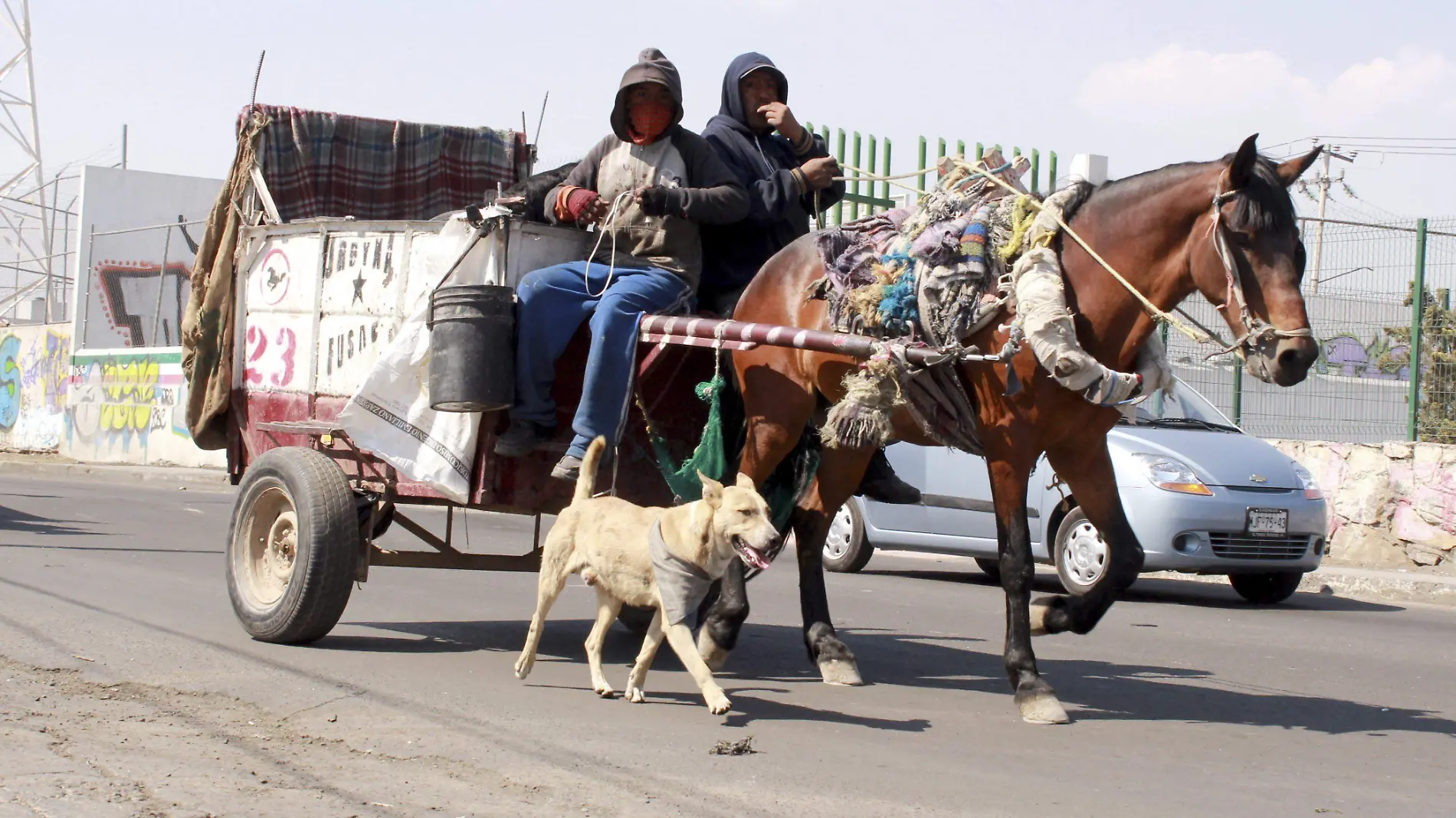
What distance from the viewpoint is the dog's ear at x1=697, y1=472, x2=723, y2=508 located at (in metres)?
5.48

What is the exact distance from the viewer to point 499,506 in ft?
23.3

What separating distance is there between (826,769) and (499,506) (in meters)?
2.70

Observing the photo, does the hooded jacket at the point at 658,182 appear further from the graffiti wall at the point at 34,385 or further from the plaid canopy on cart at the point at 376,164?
the graffiti wall at the point at 34,385

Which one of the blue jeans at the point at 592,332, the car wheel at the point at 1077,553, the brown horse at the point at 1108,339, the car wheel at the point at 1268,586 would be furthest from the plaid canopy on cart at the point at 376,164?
the car wheel at the point at 1268,586

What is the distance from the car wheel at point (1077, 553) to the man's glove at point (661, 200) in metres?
5.43

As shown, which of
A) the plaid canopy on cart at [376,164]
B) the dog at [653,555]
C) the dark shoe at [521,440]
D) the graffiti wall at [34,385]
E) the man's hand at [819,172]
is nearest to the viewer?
the dog at [653,555]

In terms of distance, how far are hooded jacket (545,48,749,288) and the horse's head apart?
2.35 m

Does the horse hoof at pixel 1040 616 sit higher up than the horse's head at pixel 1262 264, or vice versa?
the horse's head at pixel 1262 264

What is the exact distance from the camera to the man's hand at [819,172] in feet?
24.2

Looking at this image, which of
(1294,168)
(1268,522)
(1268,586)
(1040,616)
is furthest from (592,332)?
(1268,586)

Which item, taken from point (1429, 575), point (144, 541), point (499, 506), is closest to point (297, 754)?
point (499, 506)

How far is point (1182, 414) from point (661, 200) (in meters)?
6.98

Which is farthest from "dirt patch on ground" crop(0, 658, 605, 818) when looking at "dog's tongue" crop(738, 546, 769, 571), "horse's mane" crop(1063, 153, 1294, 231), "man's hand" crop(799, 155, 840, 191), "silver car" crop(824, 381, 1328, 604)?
"silver car" crop(824, 381, 1328, 604)

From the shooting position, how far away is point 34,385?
31.6 m
